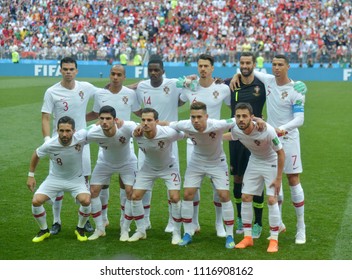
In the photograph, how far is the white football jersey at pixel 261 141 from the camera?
8070 mm

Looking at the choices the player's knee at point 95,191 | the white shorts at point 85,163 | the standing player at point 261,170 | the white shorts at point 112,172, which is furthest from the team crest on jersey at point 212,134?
the white shorts at point 85,163

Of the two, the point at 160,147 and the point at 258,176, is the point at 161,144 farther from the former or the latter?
the point at 258,176

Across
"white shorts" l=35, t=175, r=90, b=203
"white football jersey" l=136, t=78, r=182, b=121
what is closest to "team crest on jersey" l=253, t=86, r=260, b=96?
"white football jersey" l=136, t=78, r=182, b=121

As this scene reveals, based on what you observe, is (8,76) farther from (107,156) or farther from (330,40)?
(107,156)

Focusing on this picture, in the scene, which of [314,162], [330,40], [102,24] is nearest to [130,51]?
[102,24]

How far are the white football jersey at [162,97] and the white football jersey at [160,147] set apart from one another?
770 millimetres

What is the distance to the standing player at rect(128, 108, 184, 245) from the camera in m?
8.49

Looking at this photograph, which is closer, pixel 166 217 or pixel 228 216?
pixel 228 216

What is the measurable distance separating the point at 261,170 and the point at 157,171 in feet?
4.24

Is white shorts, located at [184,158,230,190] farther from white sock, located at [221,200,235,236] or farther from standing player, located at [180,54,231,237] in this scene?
standing player, located at [180,54,231,237]

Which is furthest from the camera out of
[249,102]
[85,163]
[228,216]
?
[85,163]

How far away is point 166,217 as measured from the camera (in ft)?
33.1

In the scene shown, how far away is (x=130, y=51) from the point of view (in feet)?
126

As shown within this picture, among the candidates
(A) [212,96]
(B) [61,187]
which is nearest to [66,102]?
(B) [61,187]
